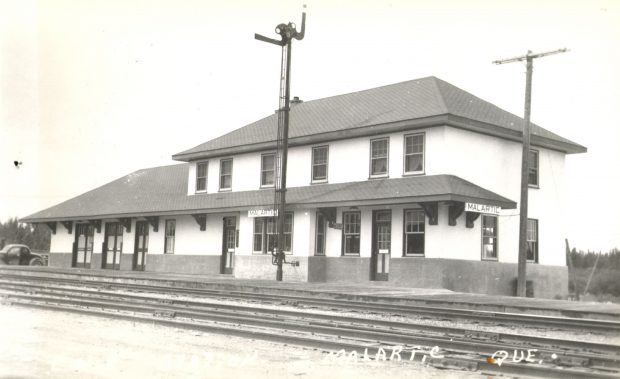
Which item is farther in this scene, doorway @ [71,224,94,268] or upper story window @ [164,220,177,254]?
doorway @ [71,224,94,268]

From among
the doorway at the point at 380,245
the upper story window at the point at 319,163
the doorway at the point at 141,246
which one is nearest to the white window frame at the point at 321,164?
the upper story window at the point at 319,163

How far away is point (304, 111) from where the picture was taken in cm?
2894

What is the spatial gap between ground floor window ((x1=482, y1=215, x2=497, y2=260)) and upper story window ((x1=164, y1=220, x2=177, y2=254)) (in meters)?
15.0

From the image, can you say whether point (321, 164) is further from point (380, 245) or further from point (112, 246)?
point (112, 246)

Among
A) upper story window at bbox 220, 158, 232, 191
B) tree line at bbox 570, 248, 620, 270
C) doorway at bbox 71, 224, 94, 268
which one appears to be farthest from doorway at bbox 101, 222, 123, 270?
tree line at bbox 570, 248, 620, 270

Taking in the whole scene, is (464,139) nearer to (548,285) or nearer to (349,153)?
(349,153)

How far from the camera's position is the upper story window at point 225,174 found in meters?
29.2

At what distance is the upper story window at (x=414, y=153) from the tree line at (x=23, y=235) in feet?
94.0

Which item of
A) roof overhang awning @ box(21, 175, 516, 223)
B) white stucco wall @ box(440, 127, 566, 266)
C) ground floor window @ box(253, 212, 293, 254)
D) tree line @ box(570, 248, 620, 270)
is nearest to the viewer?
roof overhang awning @ box(21, 175, 516, 223)

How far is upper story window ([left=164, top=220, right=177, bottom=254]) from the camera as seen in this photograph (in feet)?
102

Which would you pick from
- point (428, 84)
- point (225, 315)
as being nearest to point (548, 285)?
point (428, 84)

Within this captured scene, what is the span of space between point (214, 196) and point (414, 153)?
34.9 feet

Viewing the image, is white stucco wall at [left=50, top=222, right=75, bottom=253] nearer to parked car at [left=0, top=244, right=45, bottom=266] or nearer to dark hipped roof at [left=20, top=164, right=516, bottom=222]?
dark hipped roof at [left=20, top=164, right=516, bottom=222]

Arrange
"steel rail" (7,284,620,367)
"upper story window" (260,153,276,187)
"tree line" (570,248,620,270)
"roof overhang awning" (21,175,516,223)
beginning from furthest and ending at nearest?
"tree line" (570,248,620,270), "upper story window" (260,153,276,187), "roof overhang awning" (21,175,516,223), "steel rail" (7,284,620,367)
